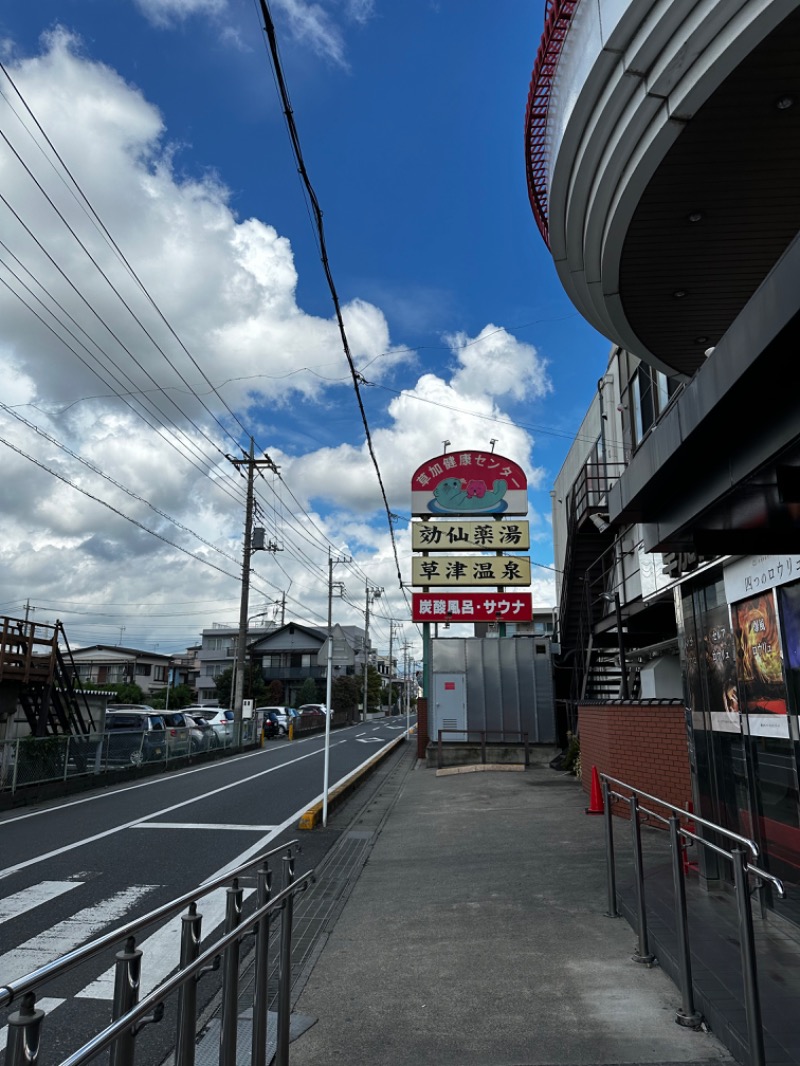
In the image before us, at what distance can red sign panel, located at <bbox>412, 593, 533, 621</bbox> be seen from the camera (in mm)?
24188

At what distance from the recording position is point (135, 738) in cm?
1820

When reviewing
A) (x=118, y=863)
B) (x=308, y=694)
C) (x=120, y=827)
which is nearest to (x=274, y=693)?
(x=308, y=694)

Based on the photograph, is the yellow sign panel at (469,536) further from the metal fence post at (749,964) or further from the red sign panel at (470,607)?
the metal fence post at (749,964)

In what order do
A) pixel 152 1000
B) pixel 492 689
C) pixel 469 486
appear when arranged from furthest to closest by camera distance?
pixel 469 486
pixel 492 689
pixel 152 1000

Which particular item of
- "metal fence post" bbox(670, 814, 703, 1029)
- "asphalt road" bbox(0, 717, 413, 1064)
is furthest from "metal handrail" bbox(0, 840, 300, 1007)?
"metal fence post" bbox(670, 814, 703, 1029)

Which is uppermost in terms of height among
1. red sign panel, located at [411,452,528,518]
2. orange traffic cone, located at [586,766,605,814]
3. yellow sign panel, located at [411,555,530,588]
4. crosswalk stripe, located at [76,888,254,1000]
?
red sign panel, located at [411,452,528,518]

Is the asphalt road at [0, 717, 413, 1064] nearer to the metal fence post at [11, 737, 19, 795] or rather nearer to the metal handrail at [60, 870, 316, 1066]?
the metal fence post at [11, 737, 19, 795]

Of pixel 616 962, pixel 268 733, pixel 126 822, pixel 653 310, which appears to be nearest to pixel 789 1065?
pixel 616 962

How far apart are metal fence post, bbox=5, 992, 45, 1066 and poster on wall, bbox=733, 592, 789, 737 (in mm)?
5638

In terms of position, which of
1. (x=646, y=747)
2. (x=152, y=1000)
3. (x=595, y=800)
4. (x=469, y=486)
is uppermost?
(x=469, y=486)

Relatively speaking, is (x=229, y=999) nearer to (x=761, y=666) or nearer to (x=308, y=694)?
(x=761, y=666)

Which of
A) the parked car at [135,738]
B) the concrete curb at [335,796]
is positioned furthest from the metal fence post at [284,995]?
the parked car at [135,738]

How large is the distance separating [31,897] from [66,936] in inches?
61.7

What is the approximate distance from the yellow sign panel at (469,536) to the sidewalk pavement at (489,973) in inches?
619
